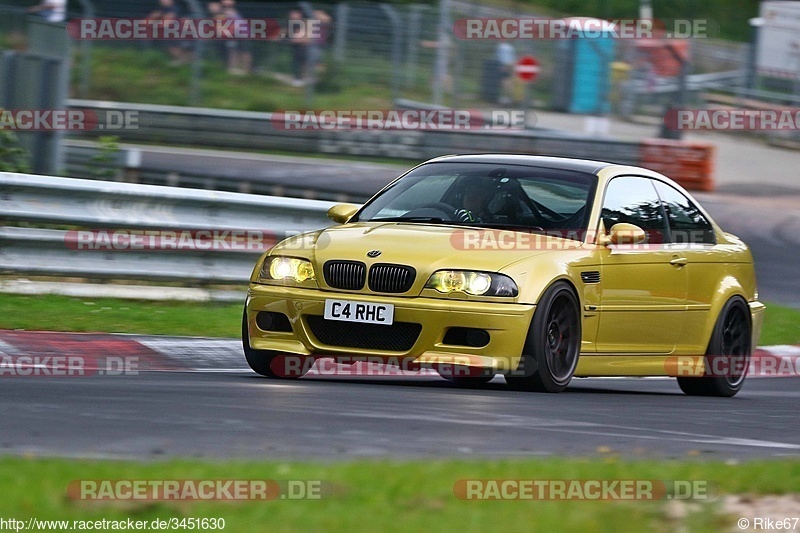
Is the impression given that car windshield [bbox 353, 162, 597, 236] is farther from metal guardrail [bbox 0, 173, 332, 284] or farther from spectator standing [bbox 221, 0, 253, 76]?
spectator standing [bbox 221, 0, 253, 76]

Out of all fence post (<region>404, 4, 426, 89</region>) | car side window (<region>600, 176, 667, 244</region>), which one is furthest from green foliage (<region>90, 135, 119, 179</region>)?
fence post (<region>404, 4, 426, 89</region>)

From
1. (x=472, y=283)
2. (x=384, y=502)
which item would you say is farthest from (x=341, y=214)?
(x=384, y=502)

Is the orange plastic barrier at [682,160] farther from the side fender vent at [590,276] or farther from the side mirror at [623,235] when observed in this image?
the side fender vent at [590,276]

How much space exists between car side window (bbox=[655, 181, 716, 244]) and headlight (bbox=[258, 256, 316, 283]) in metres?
2.66

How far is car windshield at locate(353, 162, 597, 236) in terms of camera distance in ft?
29.7

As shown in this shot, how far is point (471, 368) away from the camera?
325 inches

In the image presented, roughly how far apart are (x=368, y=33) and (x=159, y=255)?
1711 centimetres

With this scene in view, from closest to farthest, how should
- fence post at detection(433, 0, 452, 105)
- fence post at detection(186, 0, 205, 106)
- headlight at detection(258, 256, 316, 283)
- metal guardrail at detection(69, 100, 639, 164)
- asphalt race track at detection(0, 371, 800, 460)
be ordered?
asphalt race track at detection(0, 371, 800, 460) < headlight at detection(258, 256, 316, 283) < metal guardrail at detection(69, 100, 639, 164) < fence post at detection(186, 0, 205, 106) < fence post at detection(433, 0, 452, 105)

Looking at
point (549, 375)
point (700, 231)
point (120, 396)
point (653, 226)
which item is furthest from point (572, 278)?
point (120, 396)

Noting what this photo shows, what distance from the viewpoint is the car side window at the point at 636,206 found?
30.8 feet

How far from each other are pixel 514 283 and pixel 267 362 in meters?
1.58

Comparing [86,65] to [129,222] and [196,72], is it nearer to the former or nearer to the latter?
[196,72]

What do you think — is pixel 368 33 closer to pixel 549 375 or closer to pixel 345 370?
pixel 345 370

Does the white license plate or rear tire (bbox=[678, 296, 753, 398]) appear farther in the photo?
rear tire (bbox=[678, 296, 753, 398])
